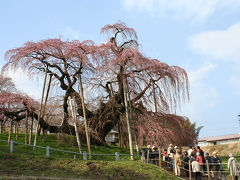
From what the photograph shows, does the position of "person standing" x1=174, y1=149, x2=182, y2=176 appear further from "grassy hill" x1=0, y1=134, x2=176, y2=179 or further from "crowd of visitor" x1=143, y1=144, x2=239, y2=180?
"grassy hill" x1=0, y1=134, x2=176, y2=179

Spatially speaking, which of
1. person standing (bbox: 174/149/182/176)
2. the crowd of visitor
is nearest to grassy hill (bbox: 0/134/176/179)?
person standing (bbox: 174/149/182/176)

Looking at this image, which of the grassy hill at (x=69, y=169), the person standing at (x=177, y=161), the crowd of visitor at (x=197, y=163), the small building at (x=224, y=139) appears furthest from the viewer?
the small building at (x=224, y=139)

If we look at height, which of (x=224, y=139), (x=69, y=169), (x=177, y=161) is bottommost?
(x=224, y=139)

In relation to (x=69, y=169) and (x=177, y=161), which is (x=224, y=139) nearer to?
(x=177, y=161)

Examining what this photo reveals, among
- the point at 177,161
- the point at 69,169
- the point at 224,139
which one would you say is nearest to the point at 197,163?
the point at 177,161

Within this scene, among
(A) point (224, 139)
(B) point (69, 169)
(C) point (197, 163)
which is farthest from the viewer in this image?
(A) point (224, 139)

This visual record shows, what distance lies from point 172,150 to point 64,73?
31.7 ft

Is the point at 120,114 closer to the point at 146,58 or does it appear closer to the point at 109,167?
the point at 146,58

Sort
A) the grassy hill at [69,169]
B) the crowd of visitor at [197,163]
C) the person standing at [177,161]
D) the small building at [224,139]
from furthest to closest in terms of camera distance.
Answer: the small building at [224,139] → the person standing at [177,161] → the crowd of visitor at [197,163] → the grassy hill at [69,169]

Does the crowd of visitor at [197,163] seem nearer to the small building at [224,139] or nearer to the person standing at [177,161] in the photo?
the person standing at [177,161]

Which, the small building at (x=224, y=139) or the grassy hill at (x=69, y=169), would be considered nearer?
the grassy hill at (x=69, y=169)

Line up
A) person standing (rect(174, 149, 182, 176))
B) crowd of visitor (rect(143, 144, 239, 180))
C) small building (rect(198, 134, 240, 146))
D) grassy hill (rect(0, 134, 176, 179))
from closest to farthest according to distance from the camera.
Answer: grassy hill (rect(0, 134, 176, 179)) < crowd of visitor (rect(143, 144, 239, 180)) < person standing (rect(174, 149, 182, 176)) < small building (rect(198, 134, 240, 146))

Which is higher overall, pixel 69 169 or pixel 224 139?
pixel 69 169

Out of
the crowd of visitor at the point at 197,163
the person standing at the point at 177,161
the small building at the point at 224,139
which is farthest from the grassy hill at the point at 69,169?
the small building at the point at 224,139
